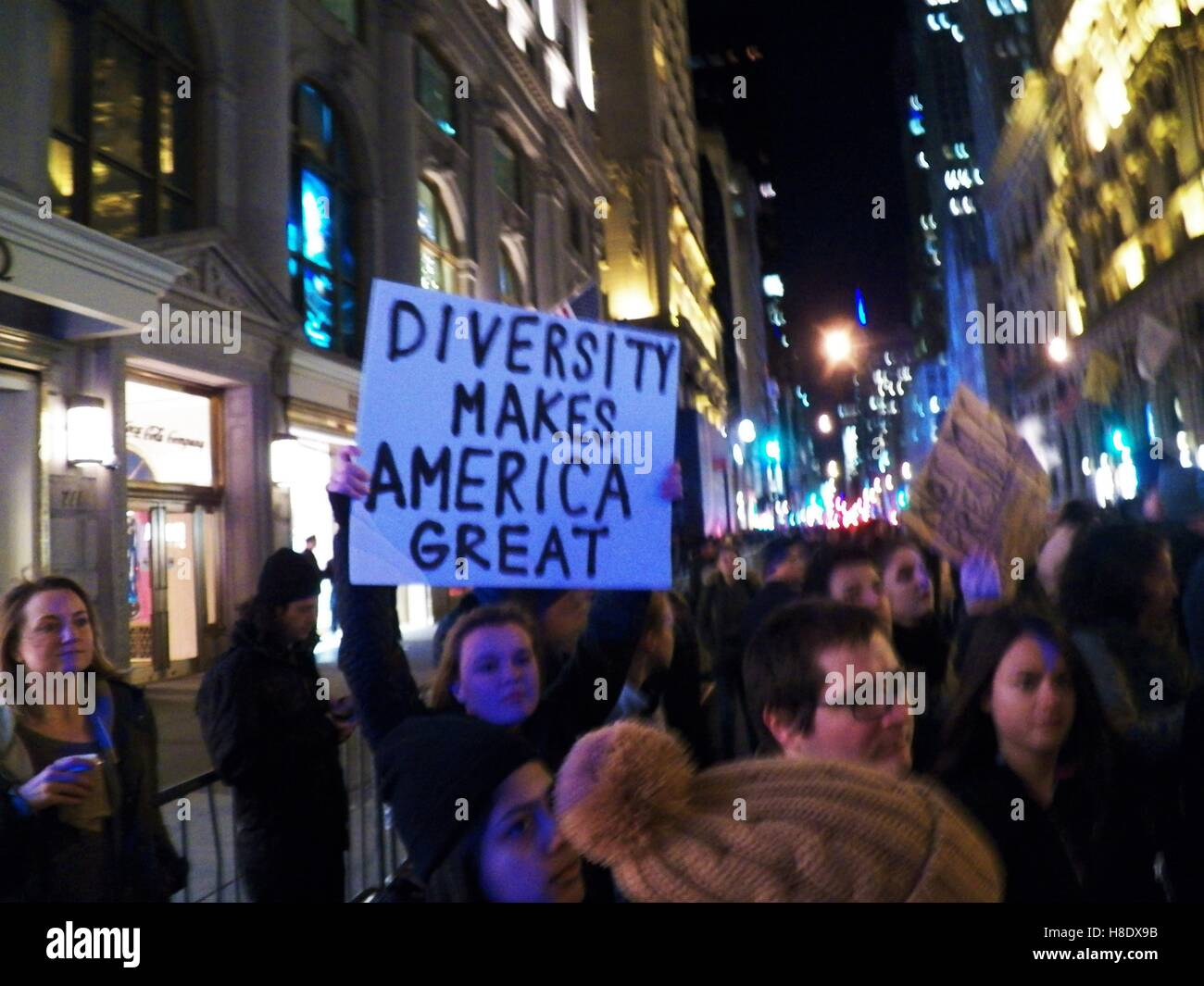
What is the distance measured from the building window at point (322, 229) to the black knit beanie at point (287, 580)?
12.2 m

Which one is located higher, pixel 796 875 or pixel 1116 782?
pixel 796 875

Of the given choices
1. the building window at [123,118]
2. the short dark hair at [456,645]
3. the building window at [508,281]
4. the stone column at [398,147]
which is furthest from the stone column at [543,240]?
the short dark hair at [456,645]

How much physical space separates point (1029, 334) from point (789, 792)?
41822mm

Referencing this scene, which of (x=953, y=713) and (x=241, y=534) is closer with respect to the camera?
(x=953, y=713)

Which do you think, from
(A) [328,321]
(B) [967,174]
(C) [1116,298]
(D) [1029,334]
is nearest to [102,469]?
(A) [328,321]

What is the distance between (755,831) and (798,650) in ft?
2.86

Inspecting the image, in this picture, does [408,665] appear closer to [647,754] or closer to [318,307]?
[647,754]

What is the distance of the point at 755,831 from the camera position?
50.0 inches

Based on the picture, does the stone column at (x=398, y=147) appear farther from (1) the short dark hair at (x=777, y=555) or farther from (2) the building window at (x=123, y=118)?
(1) the short dark hair at (x=777, y=555)

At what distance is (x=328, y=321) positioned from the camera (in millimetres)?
16156

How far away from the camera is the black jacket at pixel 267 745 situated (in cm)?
319

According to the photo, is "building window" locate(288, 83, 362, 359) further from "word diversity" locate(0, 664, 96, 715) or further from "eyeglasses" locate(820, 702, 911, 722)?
"eyeglasses" locate(820, 702, 911, 722)

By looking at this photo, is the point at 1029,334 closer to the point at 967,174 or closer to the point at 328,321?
the point at 328,321
